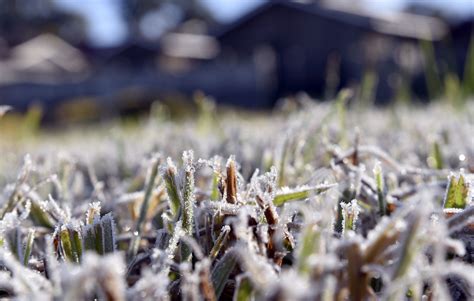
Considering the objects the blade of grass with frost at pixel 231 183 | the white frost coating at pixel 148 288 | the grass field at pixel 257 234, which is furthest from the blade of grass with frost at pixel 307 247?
the blade of grass with frost at pixel 231 183

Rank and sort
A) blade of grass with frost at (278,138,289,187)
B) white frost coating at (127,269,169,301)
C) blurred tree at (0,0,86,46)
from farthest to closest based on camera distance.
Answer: blurred tree at (0,0,86,46) → blade of grass with frost at (278,138,289,187) → white frost coating at (127,269,169,301)

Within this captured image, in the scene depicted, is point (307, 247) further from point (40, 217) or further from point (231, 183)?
point (40, 217)

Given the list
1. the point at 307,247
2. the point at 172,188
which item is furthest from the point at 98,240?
the point at 307,247

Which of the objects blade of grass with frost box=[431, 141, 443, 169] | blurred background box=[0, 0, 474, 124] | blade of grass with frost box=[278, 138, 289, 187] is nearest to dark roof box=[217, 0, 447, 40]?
blurred background box=[0, 0, 474, 124]

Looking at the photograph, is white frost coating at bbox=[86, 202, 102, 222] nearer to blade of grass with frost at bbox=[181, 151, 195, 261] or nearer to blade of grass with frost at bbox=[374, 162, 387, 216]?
blade of grass with frost at bbox=[181, 151, 195, 261]

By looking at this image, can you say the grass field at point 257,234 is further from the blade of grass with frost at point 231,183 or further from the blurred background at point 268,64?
the blurred background at point 268,64

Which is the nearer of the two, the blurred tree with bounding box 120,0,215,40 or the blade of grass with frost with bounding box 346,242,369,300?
the blade of grass with frost with bounding box 346,242,369,300

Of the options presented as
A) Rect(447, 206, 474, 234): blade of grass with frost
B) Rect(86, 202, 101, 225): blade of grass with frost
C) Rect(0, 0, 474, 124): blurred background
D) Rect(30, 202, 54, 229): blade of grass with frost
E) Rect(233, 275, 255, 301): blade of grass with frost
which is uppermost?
Rect(0, 0, 474, 124): blurred background
